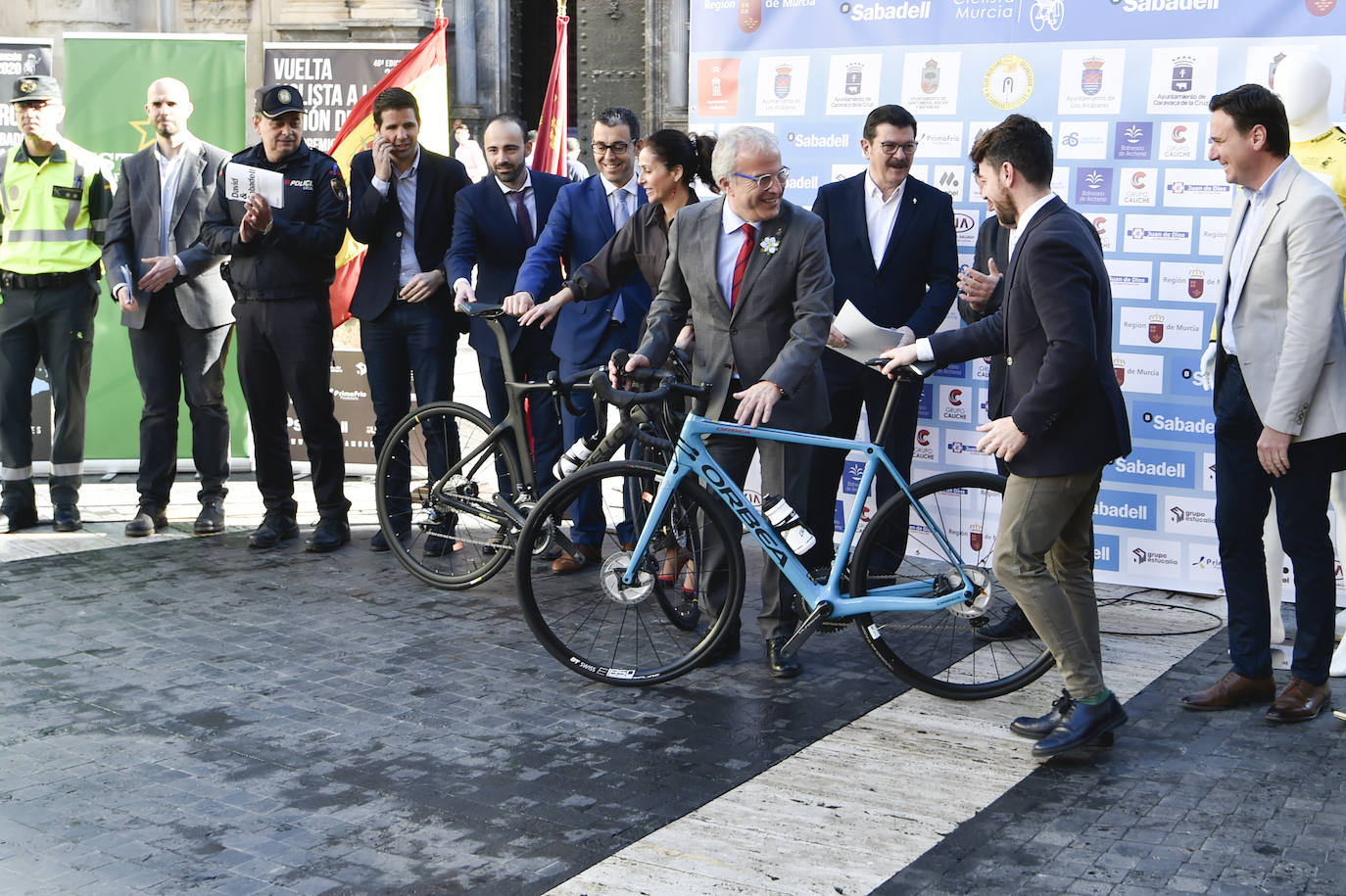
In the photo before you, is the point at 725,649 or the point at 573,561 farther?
the point at 573,561

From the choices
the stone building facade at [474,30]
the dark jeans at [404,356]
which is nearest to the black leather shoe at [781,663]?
the dark jeans at [404,356]

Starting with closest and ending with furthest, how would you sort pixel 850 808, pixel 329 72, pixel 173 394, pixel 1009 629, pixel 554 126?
pixel 850 808, pixel 1009 629, pixel 173 394, pixel 329 72, pixel 554 126

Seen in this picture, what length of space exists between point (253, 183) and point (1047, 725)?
4.54m

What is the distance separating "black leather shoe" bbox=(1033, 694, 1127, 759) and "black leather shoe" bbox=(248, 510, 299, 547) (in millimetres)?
4365

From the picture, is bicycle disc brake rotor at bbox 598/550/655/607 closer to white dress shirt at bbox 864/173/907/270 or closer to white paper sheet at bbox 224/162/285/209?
Answer: white dress shirt at bbox 864/173/907/270

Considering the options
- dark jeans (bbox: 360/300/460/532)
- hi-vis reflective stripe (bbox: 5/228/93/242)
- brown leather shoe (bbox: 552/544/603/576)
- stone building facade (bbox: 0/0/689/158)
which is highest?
stone building facade (bbox: 0/0/689/158)

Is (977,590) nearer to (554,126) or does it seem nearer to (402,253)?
(402,253)

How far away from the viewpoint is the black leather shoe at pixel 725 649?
17.7 ft

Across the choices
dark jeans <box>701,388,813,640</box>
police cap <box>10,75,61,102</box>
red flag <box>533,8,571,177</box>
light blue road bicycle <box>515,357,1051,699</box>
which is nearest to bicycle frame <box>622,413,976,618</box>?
light blue road bicycle <box>515,357,1051,699</box>

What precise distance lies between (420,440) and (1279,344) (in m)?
4.83

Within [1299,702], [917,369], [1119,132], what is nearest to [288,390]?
[917,369]

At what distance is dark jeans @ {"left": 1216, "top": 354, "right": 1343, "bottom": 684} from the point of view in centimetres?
486

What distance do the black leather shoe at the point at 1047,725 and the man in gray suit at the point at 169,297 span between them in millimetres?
4727

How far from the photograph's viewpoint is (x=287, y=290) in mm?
7348
